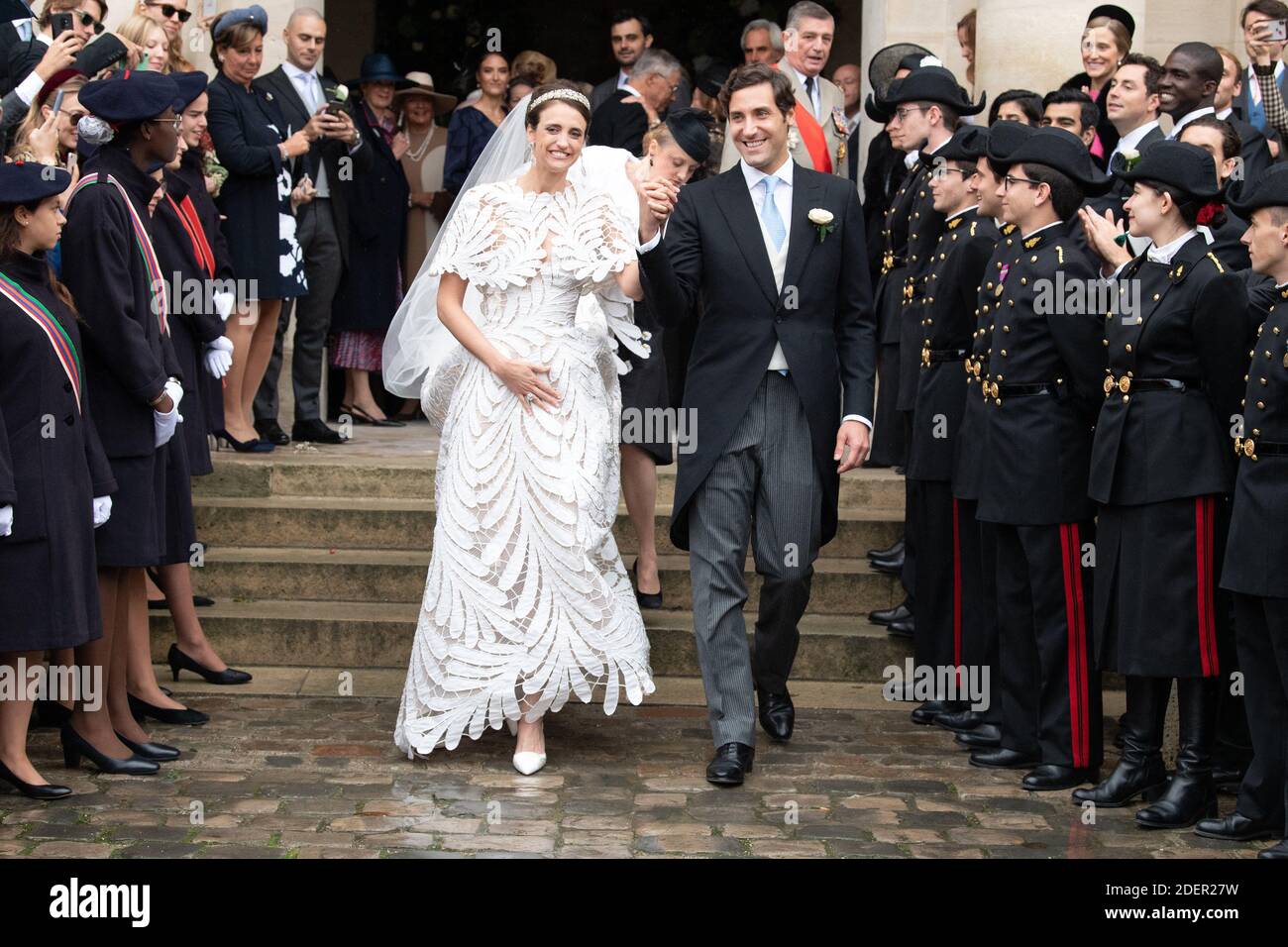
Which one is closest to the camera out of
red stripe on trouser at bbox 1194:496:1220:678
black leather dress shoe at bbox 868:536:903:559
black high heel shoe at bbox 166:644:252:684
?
red stripe on trouser at bbox 1194:496:1220:678

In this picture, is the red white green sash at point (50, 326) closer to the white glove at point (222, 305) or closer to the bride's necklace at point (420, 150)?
the white glove at point (222, 305)

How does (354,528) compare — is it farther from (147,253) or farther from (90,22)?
(90,22)

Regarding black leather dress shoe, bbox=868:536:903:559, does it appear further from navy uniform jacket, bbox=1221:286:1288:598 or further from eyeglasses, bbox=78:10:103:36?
eyeglasses, bbox=78:10:103:36

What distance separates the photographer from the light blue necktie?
22.8 ft

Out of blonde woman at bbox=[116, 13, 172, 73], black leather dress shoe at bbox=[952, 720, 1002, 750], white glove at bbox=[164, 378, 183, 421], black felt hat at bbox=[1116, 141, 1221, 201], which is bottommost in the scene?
black leather dress shoe at bbox=[952, 720, 1002, 750]

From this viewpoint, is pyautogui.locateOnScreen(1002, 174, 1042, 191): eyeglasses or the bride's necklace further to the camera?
the bride's necklace

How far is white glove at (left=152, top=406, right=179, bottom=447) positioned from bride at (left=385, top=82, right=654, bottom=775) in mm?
1027

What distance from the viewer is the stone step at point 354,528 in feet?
29.2

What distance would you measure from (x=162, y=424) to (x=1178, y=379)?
144 inches

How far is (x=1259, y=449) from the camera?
19.3ft

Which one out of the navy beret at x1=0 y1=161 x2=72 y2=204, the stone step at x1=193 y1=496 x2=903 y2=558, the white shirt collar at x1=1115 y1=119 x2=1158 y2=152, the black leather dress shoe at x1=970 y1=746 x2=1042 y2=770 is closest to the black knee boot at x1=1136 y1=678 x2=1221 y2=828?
the black leather dress shoe at x1=970 y1=746 x2=1042 y2=770

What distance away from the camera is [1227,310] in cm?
612

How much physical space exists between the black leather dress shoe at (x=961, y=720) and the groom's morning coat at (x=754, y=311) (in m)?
1.13

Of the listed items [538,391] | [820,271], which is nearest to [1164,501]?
[820,271]
